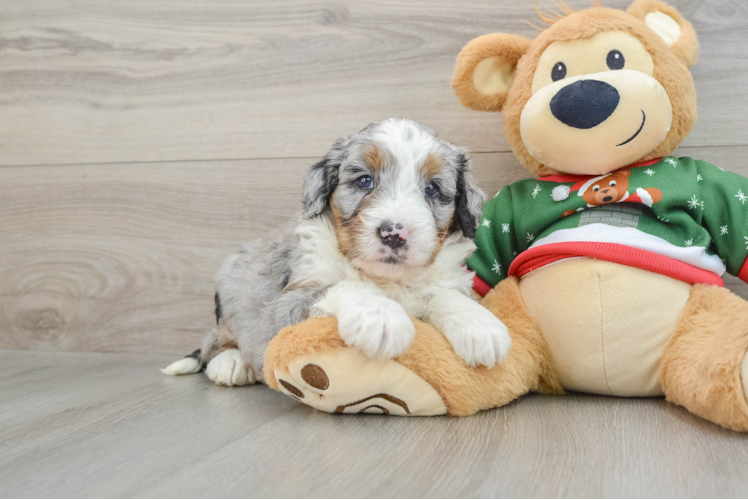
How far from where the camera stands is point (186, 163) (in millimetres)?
2434

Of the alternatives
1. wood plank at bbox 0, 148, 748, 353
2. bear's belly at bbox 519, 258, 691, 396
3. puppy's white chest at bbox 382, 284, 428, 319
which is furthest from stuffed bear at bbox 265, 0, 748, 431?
wood plank at bbox 0, 148, 748, 353

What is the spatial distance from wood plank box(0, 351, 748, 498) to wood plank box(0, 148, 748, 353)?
0.83 metres

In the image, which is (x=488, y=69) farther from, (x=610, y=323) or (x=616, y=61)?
(x=610, y=323)

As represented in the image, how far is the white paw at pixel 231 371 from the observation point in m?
1.84

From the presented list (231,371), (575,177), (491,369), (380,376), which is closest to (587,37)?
(575,177)

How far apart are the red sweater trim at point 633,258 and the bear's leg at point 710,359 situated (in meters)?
0.05

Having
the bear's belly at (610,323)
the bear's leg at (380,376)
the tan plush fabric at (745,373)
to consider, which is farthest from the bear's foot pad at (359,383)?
the tan plush fabric at (745,373)

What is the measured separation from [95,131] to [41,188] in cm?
37

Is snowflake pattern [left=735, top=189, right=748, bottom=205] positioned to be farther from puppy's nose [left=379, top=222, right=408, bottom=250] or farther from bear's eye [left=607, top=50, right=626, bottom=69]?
puppy's nose [left=379, top=222, right=408, bottom=250]

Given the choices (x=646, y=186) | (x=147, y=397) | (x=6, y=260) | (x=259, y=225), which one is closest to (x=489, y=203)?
(x=646, y=186)

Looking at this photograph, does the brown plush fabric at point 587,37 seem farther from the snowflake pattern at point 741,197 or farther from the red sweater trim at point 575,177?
the snowflake pattern at point 741,197

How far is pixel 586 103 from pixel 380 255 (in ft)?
2.28

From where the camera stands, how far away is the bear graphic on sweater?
1.58m

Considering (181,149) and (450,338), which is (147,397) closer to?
(450,338)
